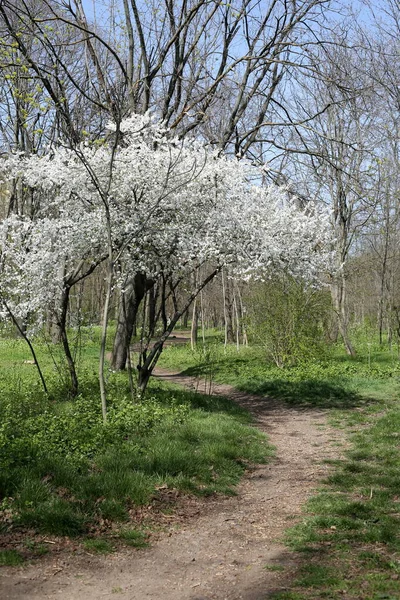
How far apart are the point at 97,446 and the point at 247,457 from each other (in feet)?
6.34

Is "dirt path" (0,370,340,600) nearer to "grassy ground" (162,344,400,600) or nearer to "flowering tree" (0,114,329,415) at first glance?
"grassy ground" (162,344,400,600)

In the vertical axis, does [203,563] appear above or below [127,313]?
below

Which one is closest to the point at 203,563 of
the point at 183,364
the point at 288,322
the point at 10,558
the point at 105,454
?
the point at 10,558

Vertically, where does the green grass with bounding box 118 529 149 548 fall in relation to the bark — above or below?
below

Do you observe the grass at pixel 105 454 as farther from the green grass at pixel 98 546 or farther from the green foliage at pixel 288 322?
the green foliage at pixel 288 322

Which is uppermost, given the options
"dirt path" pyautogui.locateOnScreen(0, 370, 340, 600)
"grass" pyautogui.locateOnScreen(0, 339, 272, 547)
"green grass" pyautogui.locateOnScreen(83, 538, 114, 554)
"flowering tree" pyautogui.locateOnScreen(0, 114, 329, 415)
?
"flowering tree" pyautogui.locateOnScreen(0, 114, 329, 415)

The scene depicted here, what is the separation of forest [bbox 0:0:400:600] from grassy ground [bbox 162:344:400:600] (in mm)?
28

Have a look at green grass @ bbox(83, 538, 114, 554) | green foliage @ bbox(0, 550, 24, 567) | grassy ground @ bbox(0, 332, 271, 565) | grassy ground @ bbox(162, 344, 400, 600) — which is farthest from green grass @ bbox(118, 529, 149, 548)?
grassy ground @ bbox(162, 344, 400, 600)

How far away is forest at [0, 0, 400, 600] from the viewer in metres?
4.55

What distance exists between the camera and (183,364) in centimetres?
1978

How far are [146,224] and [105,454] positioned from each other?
4409 millimetres

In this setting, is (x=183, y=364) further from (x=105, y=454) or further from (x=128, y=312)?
(x=105, y=454)

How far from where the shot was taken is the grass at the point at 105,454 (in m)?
4.90

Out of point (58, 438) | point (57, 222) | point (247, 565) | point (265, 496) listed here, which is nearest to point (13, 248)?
point (57, 222)
